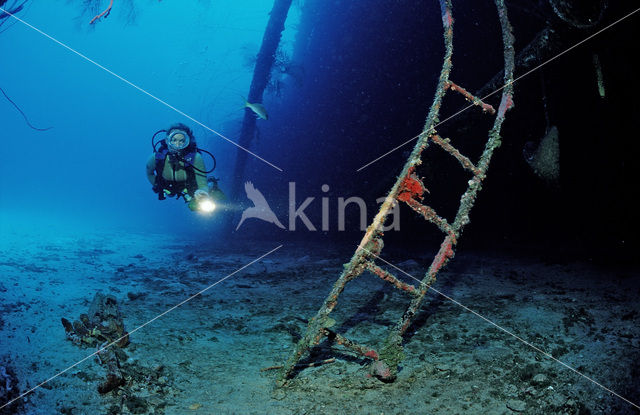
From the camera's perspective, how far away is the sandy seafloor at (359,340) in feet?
7.30

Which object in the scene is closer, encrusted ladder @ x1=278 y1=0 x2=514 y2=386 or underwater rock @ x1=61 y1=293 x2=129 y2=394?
encrusted ladder @ x1=278 y1=0 x2=514 y2=386

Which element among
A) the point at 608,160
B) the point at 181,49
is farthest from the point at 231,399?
the point at 181,49

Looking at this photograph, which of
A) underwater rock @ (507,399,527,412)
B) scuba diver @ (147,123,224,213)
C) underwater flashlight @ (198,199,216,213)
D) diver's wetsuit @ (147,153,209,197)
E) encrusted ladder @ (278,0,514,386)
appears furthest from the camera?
diver's wetsuit @ (147,153,209,197)

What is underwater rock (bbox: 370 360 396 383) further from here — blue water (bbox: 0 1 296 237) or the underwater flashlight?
blue water (bbox: 0 1 296 237)

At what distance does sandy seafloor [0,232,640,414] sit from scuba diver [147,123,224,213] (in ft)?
4.79

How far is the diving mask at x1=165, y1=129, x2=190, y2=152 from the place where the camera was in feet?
17.7

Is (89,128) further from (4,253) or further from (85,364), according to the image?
(85,364)

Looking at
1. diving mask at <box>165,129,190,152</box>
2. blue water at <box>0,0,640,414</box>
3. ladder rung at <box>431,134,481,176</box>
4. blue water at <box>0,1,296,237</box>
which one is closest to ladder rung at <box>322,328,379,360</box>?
blue water at <box>0,0,640,414</box>

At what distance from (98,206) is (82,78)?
167 ft

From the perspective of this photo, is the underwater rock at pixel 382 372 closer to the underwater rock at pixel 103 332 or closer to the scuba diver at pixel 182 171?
the underwater rock at pixel 103 332

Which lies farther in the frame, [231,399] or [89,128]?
[89,128]

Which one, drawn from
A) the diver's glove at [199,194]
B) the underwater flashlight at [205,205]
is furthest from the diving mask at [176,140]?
the underwater flashlight at [205,205]

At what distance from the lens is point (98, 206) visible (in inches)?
2847

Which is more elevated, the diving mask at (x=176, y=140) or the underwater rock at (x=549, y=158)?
the diving mask at (x=176, y=140)
